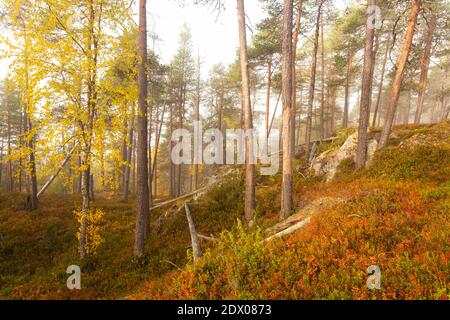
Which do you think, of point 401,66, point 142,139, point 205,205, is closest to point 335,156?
point 401,66

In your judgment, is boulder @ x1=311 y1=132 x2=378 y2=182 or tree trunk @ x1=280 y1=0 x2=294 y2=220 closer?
tree trunk @ x1=280 y1=0 x2=294 y2=220

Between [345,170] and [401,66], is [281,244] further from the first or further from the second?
[401,66]

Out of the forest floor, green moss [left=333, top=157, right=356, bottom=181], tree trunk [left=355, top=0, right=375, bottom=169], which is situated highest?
tree trunk [left=355, top=0, right=375, bottom=169]

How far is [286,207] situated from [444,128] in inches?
393

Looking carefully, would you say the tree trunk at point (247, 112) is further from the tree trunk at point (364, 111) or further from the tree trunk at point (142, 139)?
the tree trunk at point (364, 111)

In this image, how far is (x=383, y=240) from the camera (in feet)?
17.2

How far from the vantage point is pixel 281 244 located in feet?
19.0

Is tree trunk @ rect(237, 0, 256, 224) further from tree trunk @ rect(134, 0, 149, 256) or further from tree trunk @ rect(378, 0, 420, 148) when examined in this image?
tree trunk @ rect(378, 0, 420, 148)

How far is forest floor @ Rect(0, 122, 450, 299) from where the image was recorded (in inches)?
166

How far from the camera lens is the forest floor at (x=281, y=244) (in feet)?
13.9

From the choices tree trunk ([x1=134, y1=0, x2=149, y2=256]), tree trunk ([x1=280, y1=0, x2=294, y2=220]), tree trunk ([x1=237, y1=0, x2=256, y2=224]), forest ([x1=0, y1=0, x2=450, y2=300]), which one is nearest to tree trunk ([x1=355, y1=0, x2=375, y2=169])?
forest ([x1=0, y1=0, x2=450, y2=300])

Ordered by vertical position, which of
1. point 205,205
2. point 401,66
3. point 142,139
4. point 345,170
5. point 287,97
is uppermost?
point 401,66
